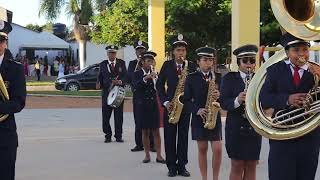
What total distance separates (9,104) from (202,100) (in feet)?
8.63

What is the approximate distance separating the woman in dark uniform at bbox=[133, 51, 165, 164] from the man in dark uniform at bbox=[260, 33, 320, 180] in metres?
4.32

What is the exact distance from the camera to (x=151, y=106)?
8.77m

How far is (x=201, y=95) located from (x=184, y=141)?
3.97ft

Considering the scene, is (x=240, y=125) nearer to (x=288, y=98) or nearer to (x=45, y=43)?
(x=288, y=98)

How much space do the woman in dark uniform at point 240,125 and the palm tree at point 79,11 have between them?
30004 millimetres

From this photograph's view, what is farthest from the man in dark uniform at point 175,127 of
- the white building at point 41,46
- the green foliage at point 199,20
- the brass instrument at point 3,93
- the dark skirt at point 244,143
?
the white building at point 41,46

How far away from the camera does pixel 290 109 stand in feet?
13.7

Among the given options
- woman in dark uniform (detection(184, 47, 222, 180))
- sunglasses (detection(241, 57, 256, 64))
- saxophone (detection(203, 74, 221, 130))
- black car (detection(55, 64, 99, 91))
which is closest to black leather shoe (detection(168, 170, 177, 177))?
woman in dark uniform (detection(184, 47, 222, 180))

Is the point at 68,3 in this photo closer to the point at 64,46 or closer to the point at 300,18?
the point at 64,46

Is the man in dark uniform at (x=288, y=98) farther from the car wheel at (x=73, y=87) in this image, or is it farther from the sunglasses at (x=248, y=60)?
the car wheel at (x=73, y=87)

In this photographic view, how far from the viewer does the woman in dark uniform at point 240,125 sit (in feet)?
18.4

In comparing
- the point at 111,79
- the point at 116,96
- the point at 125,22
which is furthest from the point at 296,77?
the point at 125,22

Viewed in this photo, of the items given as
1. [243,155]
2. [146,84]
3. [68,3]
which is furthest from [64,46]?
[243,155]

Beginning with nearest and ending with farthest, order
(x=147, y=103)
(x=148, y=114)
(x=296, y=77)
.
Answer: (x=296, y=77) < (x=148, y=114) < (x=147, y=103)
